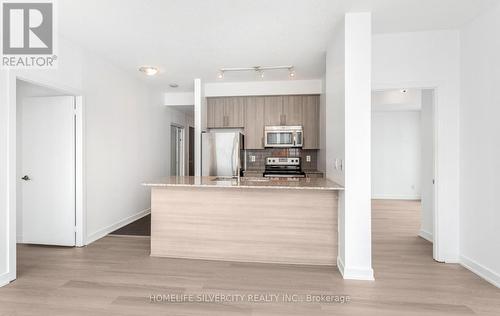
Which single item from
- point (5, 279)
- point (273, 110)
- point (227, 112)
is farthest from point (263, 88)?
point (5, 279)

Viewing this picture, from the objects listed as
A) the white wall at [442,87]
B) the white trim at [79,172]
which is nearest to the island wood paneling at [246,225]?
the white trim at [79,172]

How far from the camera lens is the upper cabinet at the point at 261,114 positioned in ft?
17.1

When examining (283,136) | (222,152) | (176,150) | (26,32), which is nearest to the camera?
(26,32)

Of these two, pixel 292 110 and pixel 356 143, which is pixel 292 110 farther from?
pixel 356 143

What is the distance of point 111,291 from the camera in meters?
2.34

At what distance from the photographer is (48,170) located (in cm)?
354

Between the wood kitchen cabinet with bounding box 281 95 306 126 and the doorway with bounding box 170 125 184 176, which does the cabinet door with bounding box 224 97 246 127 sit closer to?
the wood kitchen cabinet with bounding box 281 95 306 126

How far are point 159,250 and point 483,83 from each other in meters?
3.90

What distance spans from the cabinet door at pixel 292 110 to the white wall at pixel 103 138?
265 cm

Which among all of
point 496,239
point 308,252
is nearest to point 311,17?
point 308,252

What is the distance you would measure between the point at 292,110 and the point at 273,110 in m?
0.37

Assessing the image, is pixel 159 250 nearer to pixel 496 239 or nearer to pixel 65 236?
pixel 65 236

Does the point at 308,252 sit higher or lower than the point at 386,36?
lower

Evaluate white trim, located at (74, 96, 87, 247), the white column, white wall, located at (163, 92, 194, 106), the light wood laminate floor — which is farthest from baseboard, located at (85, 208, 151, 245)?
white wall, located at (163, 92, 194, 106)
